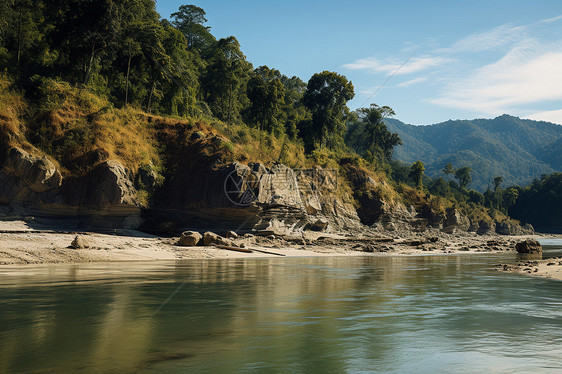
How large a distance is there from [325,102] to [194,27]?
3404 centimetres

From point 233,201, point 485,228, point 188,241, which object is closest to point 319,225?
point 233,201

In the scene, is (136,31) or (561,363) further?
(136,31)

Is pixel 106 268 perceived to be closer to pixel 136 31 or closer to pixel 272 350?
pixel 272 350

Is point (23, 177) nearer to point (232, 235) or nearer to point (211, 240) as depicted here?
point (211, 240)

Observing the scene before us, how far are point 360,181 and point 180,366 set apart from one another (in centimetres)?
5802

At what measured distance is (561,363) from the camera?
5941 mm

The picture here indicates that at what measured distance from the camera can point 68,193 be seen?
26859mm

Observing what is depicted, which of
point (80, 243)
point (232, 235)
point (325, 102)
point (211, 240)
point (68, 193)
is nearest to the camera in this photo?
point (80, 243)

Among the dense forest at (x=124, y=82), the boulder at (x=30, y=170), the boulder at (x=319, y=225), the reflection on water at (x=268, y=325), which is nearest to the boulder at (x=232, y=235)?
the dense forest at (x=124, y=82)

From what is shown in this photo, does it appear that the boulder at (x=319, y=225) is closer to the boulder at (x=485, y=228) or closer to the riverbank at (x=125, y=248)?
the riverbank at (x=125, y=248)

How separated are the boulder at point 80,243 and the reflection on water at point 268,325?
17.3 feet

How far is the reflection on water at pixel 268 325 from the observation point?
5.91 meters

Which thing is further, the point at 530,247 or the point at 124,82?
the point at 124,82

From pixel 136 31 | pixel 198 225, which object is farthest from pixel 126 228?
pixel 136 31
